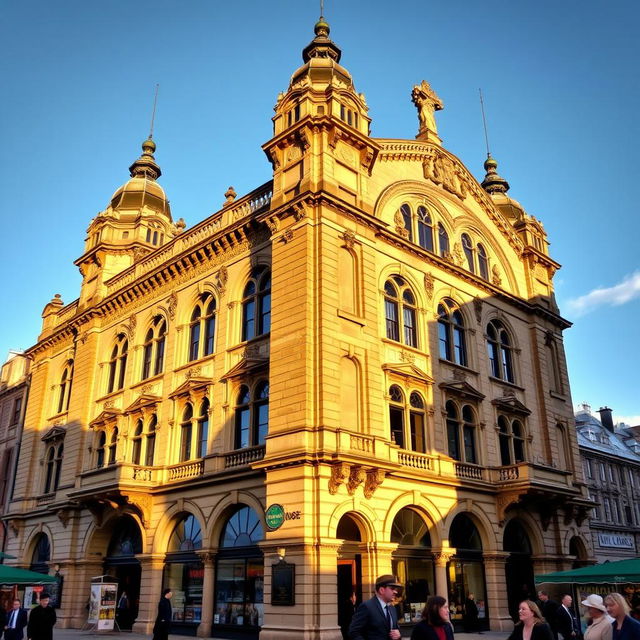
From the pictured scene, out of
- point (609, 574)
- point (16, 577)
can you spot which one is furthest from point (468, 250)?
point (16, 577)

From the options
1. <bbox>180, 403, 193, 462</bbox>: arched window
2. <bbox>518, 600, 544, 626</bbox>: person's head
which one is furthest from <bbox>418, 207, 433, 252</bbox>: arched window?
<bbox>518, 600, 544, 626</bbox>: person's head

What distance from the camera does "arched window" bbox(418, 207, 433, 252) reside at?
32.6 meters

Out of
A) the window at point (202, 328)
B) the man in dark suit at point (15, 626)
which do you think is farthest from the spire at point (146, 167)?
the man in dark suit at point (15, 626)

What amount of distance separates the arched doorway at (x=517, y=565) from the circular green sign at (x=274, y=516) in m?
12.1

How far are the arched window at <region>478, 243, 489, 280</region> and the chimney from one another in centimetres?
4517

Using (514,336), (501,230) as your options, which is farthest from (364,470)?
(501,230)

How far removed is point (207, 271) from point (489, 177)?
23504 mm

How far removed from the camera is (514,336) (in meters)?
35.8

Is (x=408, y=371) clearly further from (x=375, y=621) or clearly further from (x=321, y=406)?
(x=375, y=621)

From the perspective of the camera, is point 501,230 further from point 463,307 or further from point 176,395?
point 176,395

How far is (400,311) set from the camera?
29.3 m

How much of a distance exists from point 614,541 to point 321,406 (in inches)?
1625

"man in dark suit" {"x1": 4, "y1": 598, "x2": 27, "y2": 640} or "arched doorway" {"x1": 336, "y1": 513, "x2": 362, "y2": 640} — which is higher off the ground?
"arched doorway" {"x1": 336, "y1": 513, "x2": 362, "y2": 640}

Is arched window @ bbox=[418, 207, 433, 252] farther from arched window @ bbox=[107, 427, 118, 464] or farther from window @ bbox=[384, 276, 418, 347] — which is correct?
arched window @ bbox=[107, 427, 118, 464]
